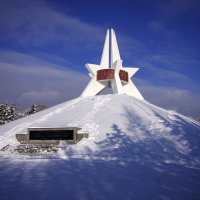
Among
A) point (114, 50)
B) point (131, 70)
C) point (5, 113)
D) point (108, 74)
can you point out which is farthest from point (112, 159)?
point (5, 113)

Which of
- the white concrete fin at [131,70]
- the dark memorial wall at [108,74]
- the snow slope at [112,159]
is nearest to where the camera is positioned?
the snow slope at [112,159]

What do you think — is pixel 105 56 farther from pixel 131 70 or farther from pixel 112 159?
pixel 112 159

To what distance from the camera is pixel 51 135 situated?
2081 centimetres

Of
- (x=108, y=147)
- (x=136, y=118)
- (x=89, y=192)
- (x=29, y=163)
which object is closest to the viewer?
(x=89, y=192)

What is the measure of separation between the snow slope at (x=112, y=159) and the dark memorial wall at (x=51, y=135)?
1223 millimetres

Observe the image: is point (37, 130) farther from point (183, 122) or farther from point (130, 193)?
point (130, 193)

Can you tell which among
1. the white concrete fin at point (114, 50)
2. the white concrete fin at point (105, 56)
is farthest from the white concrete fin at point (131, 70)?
the white concrete fin at point (105, 56)

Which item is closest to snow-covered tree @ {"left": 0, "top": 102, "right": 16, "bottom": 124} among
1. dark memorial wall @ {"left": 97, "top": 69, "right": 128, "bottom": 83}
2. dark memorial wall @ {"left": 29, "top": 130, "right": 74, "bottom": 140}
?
dark memorial wall @ {"left": 97, "top": 69, "right": 128, "bottom": 83}

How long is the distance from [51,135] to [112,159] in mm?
6888

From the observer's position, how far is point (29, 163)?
13375 mm

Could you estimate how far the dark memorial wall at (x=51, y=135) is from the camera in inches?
806

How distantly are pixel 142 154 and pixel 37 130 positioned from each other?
8.61m

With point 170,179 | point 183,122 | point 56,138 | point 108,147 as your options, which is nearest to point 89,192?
point 170,179

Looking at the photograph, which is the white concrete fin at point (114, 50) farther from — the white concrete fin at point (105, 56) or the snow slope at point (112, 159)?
the snow slope at point (112, 159)
